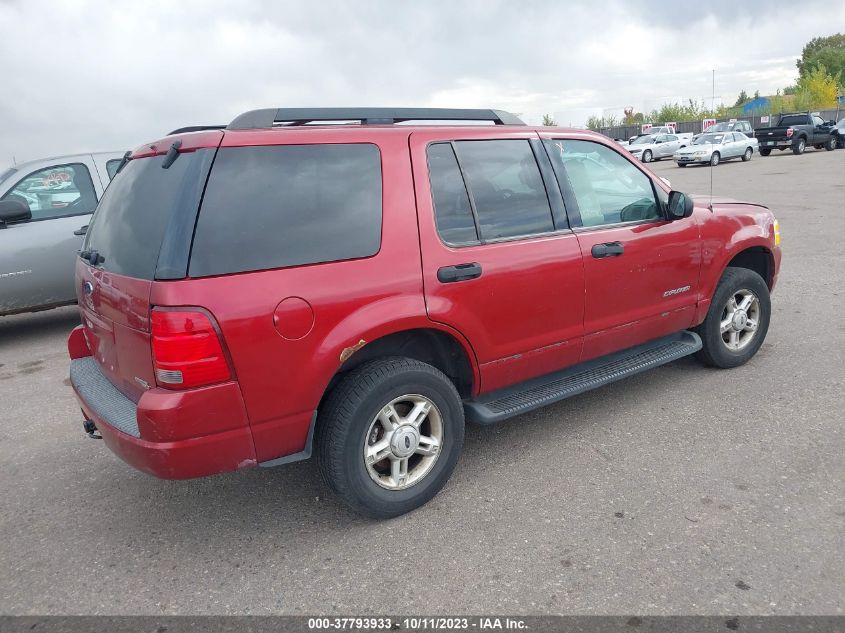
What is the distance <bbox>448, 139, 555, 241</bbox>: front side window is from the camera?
339cm

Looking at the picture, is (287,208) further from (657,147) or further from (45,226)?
(657,147)

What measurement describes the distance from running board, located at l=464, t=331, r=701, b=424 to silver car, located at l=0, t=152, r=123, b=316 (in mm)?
4616

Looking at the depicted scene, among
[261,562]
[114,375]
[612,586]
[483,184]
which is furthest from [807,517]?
[114,375]

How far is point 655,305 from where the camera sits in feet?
13.5

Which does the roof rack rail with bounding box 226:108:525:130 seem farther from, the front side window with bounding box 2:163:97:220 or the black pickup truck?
the black pickup truck

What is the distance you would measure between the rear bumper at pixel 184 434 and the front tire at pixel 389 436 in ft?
1.27

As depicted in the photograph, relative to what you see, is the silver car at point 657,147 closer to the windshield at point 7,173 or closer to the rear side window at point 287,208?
the windshield at point 7,173

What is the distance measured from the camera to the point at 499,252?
3346 millimetres

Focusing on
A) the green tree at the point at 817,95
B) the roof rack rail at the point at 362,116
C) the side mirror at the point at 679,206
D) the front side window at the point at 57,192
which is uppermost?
the green tree at the point at 817,95

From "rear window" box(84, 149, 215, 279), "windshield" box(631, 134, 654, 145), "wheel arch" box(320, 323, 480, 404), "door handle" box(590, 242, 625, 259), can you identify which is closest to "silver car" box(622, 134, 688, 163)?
"windshield" box(631, 134, 654, 145)

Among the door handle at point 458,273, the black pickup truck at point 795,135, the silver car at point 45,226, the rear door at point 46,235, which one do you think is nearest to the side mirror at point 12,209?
the silver car at point 45,226

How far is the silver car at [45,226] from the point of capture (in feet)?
21.2

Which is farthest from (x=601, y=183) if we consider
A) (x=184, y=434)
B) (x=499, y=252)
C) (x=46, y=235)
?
(x=46, y=235)

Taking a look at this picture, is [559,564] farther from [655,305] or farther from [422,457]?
[655,305]
